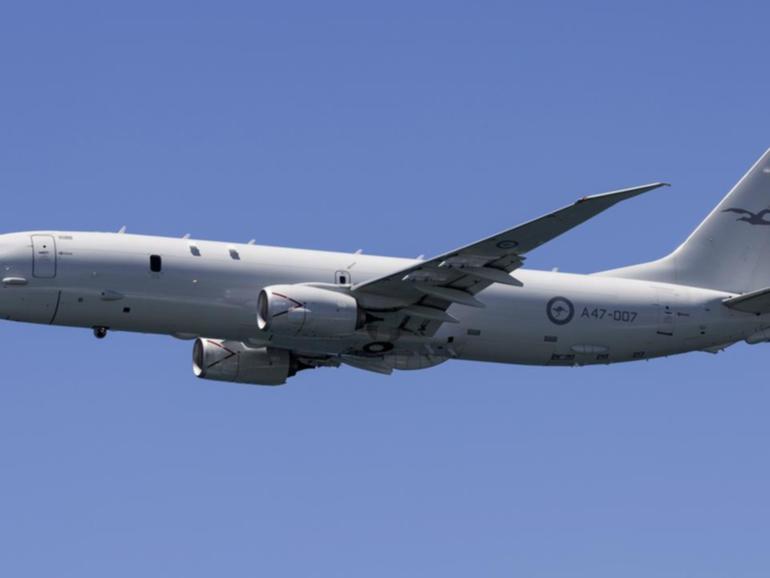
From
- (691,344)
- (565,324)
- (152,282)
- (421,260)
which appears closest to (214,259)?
(152,282)

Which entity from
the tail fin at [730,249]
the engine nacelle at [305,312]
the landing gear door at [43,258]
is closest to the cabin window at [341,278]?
the engine nacelle at [305,312]

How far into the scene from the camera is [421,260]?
68.4 meters

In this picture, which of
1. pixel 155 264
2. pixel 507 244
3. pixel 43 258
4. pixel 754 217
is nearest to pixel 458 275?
pixel 507 244

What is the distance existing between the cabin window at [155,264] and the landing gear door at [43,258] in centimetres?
352

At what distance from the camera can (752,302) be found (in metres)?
72.9

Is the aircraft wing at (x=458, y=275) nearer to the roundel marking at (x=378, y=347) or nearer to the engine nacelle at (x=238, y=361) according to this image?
the roundel marking at (x=378, y=347)

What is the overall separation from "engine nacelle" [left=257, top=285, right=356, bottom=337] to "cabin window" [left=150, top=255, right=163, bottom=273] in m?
3.81

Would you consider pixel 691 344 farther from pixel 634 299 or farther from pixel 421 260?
pixel 421 260

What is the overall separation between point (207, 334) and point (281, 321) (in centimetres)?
354

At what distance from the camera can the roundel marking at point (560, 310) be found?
232 ft

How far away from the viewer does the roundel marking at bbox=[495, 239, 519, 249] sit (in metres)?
63.2

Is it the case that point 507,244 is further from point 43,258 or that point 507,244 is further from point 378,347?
point 43,258

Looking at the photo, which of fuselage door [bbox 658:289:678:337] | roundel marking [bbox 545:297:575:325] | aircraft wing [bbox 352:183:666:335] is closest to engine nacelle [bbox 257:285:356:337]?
aircraft wing [bbox 352:183:666:335]

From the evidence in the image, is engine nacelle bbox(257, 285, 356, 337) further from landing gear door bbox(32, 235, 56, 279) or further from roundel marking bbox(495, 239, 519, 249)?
landing gear door bbox(32, 235, 56, 279)
